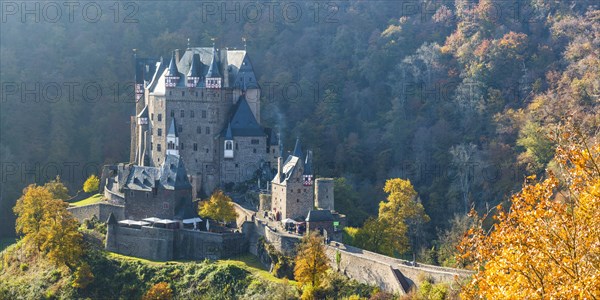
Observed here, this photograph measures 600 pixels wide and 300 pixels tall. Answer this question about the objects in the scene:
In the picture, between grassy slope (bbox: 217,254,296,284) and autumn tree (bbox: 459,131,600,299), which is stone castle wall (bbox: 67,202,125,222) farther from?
autumn tree (bbox: 459,131,600,299)

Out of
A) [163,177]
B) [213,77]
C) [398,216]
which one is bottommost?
[398,216]

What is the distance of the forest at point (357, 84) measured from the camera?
2891 inches

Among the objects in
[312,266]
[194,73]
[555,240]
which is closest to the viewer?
[555,240]

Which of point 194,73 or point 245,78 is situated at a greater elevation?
point 194,73

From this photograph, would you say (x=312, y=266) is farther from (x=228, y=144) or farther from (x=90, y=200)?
(x=90, y=200)

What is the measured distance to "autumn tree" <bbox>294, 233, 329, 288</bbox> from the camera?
1941 inches

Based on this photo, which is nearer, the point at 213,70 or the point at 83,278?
the point at 83,278

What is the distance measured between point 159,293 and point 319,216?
32.0 feet

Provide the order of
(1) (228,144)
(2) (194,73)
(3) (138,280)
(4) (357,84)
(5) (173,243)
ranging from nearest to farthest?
(3) (138,280)
(5) (173,243)
(2) (194,73)
(1) (228,144)
(4) (357,84)

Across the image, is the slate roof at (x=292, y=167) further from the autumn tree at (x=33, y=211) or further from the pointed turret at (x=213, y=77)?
the autumn tree at (x=33, y=211)

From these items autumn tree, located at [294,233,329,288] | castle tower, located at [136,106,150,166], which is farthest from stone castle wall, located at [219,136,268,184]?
autumn tree, located at [294,233,329,288]

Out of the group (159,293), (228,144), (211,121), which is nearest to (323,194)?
→ (228,144)

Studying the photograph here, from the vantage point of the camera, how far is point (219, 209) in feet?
192

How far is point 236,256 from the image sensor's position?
56938 mm
